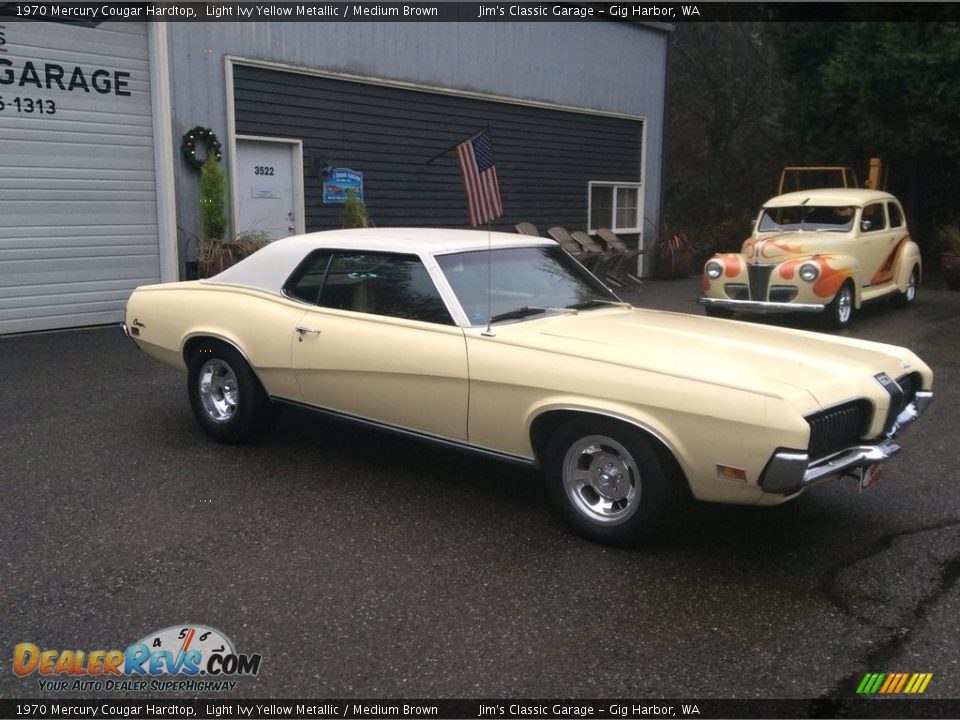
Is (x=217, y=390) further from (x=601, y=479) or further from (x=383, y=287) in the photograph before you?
(x=601, y=479)

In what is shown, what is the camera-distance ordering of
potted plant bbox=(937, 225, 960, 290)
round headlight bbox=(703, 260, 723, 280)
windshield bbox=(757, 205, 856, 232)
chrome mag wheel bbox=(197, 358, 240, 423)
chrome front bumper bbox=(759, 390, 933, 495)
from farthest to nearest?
1. potted plant bbox=(937, 225, 960, 290)
2. windshield bbox=(757, 205, 856, 232)
3. round headlight bbox=(703, 260, 723, 280)
4. chrome mag wheel bbox=(197, 358, 240, 423)
5. chrome front bumper bbox=(759, 390, 933, 495)

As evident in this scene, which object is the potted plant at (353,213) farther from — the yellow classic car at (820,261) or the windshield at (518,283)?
the windshield at (518,283)

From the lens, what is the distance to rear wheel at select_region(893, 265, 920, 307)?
499 inches

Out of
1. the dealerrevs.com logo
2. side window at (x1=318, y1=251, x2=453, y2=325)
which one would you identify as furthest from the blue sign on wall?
the dealerrevs.com logo

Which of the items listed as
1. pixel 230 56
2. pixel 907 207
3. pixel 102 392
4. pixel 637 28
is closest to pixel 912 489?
pixel 102 392

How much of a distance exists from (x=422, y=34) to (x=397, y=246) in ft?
28.4

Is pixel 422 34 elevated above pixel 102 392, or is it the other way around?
pixel 422 34

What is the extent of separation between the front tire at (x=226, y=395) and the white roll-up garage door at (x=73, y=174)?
4895mm

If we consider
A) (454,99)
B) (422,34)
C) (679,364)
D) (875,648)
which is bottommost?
(875,648)

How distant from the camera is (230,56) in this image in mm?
10547

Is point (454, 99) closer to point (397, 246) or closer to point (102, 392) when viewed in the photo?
point (102, 392)

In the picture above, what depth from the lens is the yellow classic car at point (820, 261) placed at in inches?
409

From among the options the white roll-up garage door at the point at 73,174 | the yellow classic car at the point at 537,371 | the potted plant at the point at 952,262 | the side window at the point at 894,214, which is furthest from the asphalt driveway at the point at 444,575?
the potted plant at the point at 952,262

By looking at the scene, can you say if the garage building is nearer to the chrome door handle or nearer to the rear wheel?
the rear wheel
